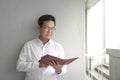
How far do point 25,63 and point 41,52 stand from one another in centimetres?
19

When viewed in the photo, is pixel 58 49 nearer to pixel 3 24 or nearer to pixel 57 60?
pixel 57 60

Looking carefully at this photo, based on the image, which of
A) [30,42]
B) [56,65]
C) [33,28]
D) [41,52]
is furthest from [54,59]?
[33,28]

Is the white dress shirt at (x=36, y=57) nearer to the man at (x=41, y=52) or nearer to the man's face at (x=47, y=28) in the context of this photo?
the man at (x=41, y=52)

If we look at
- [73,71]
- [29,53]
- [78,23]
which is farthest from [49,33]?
[73,71]

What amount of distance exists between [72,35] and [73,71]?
0.38 metres

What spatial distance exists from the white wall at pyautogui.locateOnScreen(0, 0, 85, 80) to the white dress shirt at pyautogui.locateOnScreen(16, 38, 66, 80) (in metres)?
0.15

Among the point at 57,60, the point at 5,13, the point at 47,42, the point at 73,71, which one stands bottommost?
the point at 73,71

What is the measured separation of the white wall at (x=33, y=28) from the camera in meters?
1.89

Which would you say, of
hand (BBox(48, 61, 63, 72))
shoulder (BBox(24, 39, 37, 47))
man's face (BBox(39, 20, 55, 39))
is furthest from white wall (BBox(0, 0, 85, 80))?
hand (BBox(48, 61, 63, 72))

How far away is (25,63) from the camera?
1.67 meters

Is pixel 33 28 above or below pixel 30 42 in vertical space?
above

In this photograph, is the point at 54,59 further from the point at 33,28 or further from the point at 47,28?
the point at 33,28

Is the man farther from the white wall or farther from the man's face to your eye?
the white wall

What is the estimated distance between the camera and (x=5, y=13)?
188cm
